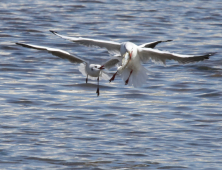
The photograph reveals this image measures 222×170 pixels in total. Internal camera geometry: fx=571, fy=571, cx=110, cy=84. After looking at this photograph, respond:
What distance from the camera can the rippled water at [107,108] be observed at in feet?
31.6

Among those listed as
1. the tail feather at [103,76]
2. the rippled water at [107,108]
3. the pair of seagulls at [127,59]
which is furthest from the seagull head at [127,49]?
the rippled water at [107,108]

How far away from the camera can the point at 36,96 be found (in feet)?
42.4

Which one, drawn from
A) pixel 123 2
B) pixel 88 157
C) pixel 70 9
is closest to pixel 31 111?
pixel 88 157

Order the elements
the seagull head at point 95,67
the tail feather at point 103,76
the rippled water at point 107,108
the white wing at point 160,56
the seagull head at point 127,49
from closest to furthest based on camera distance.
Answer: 1. the rippled water at point 107,108
2. the seagull head at point 127,49
3. the white wing at point 160,56
4. the seagull head at point 95,67
5. the tail feather at point 103,76

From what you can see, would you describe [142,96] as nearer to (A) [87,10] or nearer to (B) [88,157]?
(B) [88,157]

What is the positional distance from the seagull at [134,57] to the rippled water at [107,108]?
3.30 ft

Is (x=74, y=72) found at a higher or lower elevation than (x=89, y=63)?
lower

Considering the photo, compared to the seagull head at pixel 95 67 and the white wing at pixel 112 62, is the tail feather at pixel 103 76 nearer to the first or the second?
the white wing at pixel 112 62

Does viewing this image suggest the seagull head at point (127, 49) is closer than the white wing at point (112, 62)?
Yes

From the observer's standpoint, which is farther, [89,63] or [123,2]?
[123,2]

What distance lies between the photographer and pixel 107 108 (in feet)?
40.5

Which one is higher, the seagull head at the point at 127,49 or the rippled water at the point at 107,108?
the seagull head at the point at 127,49

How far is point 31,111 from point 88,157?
2.73 metres

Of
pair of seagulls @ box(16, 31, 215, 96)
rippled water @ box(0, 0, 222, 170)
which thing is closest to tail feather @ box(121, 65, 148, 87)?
pair of seagulls @ box(16, 31, 215, 96)
